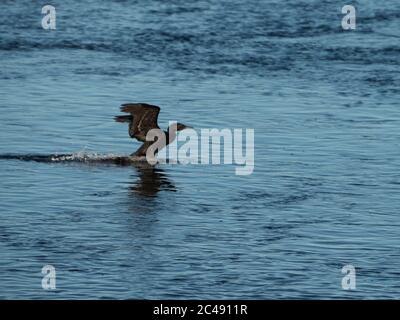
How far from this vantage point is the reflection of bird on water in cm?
1781

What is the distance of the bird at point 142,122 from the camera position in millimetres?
18578

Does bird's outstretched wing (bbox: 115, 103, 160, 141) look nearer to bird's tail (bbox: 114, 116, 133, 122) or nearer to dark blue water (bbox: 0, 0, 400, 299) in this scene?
bird's tail (bbox: 114, 116, 133, 122)

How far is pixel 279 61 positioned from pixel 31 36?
16.1ft

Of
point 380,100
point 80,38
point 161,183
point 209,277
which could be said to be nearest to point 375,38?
point 380,100

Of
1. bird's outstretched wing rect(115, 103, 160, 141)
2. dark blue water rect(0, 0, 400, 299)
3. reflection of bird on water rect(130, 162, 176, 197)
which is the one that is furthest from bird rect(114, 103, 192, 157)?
dark blue water rect(0, 0, 400, 299)

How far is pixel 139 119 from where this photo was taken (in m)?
18.7

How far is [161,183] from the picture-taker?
18.2 m

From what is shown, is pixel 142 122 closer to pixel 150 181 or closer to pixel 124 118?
pixel 124 118

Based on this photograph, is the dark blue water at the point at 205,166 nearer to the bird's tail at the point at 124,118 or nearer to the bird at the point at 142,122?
the bird at the point at 142,122

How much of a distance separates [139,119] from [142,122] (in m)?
0.07

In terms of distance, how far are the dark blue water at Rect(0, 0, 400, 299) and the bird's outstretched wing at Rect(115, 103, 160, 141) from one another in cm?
53

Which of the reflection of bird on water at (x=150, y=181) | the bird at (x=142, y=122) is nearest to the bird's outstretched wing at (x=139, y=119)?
the bird at (x=142, y=122)

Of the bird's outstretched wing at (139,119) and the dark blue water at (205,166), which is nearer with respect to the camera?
the dark blue water at (205,166)

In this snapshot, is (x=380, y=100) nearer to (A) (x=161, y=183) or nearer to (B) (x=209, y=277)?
(A) (x=161, y=183)
